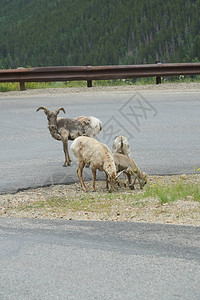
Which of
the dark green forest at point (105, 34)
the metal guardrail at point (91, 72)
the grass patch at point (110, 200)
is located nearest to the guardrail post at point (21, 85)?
the metal guardrail at point (91, 72)

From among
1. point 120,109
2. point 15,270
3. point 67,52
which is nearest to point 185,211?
point 15,270

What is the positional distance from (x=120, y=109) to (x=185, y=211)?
7943 millimetres

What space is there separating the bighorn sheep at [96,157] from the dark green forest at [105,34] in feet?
65.2

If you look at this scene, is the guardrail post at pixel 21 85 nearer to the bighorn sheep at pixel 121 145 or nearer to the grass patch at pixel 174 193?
the bighorn sheep at pixel 121 145

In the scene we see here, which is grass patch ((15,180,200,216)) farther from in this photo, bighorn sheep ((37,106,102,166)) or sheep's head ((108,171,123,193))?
bighorn sheep ((37,106,102,166))

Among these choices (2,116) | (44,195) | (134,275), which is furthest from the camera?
(2,116)

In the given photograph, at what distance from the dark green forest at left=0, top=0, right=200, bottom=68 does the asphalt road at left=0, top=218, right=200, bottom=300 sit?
22597mm

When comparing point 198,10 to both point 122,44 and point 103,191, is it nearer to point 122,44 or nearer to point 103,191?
point 122,44

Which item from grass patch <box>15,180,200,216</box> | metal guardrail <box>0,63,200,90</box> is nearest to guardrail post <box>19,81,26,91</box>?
metal guardrail <box>0,63,200,90</box>

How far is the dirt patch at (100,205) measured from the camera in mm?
7379

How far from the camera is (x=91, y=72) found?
746 inches

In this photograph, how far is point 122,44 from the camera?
112 ft

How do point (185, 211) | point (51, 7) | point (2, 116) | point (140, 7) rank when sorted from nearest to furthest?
point (185, 211) → point (2, 116) → point (140, 7) → point (51, 7)

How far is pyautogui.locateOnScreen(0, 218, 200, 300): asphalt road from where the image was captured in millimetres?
5109
